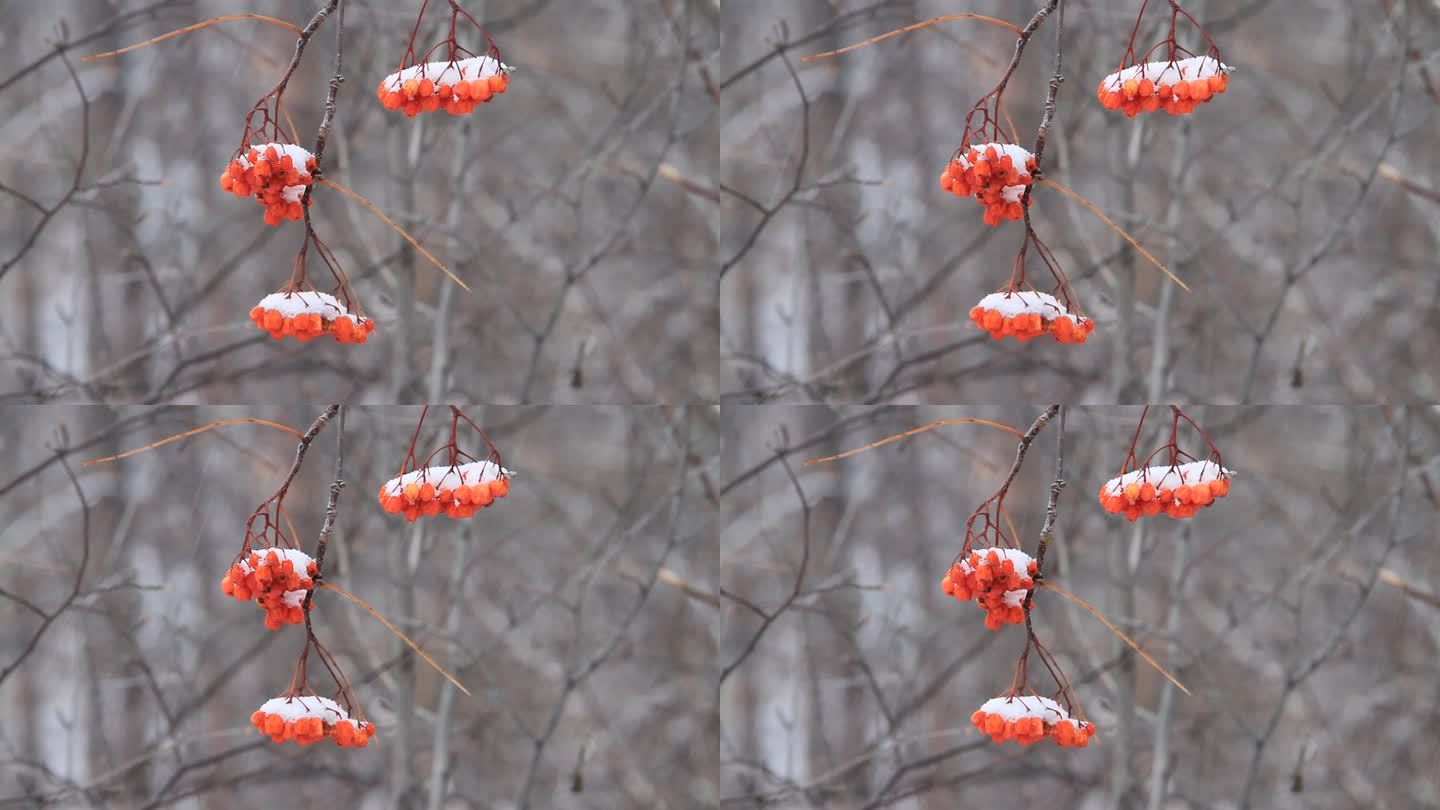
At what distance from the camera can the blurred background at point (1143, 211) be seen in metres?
3.47

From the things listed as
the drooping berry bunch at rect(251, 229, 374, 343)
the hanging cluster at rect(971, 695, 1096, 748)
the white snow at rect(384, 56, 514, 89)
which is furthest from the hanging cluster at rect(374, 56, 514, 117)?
the hanging cluster at rect(971, 695, 1096, 748)

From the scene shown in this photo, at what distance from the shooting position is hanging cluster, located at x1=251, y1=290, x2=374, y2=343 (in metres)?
2.73

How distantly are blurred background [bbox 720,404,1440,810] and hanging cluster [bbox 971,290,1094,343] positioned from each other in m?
0.72

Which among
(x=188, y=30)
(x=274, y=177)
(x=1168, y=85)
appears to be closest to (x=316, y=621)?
(x=274, y=177)

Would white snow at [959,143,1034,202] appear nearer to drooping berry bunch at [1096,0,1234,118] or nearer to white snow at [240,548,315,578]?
drooping berry bunch at [1096,0,1234,118]

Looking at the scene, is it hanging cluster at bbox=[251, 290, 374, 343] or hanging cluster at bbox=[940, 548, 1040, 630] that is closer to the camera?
hanging cluster at bbox=[251, 290, 374, 343]

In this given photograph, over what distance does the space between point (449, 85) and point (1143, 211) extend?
5.44 feet

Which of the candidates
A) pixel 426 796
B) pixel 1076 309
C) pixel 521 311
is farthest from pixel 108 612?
pixel 1076 309

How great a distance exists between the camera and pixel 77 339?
3.51 meters

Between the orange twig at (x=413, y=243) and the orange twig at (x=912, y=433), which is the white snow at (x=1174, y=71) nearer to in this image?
the orange twig at (x=912, y=433)

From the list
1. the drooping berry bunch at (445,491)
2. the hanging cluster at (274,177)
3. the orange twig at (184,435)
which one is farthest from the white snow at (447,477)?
the orange twig at (184,435)

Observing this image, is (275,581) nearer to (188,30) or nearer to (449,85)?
(449,85)

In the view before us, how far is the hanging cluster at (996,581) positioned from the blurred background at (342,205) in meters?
1.03

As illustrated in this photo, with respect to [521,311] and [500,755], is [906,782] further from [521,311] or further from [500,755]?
[521,311]
